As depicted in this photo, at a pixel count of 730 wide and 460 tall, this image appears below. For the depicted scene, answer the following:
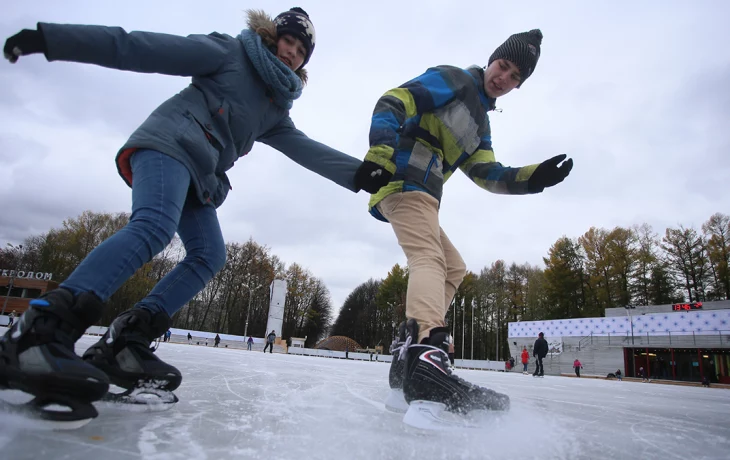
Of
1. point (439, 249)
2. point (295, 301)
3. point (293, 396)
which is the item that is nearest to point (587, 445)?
point (439, 249)

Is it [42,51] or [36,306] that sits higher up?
[42,51]

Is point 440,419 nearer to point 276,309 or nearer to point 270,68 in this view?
point 270,68

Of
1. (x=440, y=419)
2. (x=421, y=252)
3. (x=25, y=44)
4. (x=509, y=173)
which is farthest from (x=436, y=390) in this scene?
(x=25, y=44)

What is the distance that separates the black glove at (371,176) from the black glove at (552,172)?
85 cm

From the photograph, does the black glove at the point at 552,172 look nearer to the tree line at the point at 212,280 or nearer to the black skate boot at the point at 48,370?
the black skate boot at the point at 48,370

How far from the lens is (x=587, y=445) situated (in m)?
1.04

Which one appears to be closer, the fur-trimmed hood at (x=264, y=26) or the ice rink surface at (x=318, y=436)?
the ice rink surface at (x=318, y=436)

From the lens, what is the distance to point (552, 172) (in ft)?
5.92

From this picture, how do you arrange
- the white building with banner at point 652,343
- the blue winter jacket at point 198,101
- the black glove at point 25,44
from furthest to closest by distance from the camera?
the white building with banner at point 652,343, the blue winter jacket at point 198,101, the black glove at point 25,44

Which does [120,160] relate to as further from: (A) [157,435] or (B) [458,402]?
(B) [458,402]

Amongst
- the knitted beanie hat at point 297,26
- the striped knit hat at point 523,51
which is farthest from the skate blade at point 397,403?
the striped knit hat at point 523,51

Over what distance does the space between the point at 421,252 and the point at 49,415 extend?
4.08 ft

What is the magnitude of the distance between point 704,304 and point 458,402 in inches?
1044

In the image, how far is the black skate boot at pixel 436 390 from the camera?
3.94 ft
